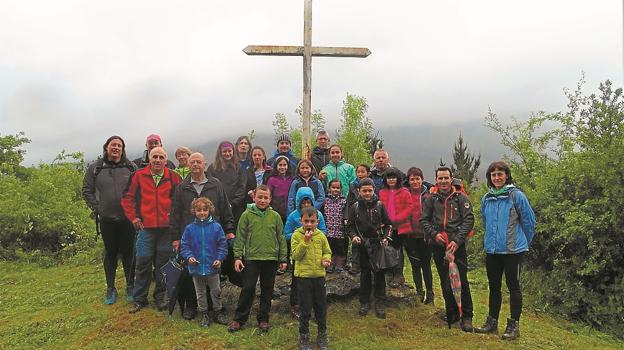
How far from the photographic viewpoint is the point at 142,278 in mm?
6238

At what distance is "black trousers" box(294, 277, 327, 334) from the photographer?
17.1 feet

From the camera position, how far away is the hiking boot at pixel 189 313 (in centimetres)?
596

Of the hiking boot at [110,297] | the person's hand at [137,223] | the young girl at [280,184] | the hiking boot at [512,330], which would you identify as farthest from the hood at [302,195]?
the hiking boot at [110,297]

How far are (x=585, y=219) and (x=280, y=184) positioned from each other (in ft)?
17.1

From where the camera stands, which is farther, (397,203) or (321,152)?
(321,152)

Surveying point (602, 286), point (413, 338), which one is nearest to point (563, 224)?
point (602, 286)

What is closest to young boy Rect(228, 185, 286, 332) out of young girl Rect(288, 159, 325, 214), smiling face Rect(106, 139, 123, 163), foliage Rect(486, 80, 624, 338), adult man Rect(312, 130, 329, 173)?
young girl Rect(288, 159, 325, 214)

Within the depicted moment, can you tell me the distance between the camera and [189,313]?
19.6ft

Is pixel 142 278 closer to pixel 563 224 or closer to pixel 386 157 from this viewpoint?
pixel 386 157

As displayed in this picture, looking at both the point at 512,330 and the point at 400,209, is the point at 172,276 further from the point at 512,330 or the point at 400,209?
the point at 512,330

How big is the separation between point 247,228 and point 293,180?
1238mm

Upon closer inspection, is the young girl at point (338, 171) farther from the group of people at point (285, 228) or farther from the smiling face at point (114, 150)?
the smiling face at point (114, 150)

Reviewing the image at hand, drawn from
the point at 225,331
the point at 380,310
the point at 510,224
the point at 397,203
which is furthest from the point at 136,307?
the point at 510,224

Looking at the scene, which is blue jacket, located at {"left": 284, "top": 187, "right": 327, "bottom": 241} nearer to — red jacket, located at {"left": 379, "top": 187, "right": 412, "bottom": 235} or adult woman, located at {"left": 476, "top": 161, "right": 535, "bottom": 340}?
red jacket, located at {"left": 379, "top": 187, "right": 412, "bottom": 235}
